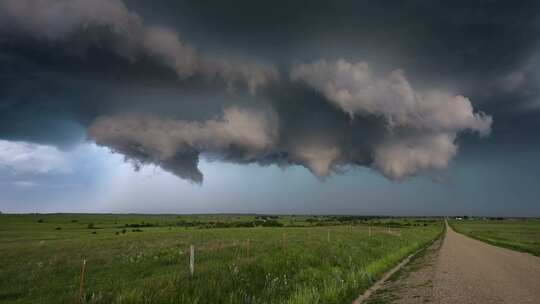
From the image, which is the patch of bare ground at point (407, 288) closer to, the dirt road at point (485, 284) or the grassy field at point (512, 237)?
the dirt road at point (485, 284)

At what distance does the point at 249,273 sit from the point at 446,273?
405 inches

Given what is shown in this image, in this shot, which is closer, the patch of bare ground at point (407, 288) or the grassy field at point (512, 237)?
the patch of bare ground at point (407, 288)

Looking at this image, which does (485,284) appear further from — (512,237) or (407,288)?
(512,237)

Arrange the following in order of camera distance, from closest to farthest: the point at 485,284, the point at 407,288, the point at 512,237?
the point at 407,288, the point at 485,284, the point at 512,237

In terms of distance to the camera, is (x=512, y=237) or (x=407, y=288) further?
(x=512, y=237)

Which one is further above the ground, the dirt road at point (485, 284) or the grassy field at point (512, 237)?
the dirt road at point (485, 284)

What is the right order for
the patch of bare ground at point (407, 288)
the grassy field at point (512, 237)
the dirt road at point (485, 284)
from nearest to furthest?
1. the patch of bare ground at point (407, 288)
2. the dirt road at point (485, 284)
3. the grassy field at point (512, 237)

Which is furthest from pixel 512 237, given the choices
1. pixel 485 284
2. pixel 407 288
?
pixel 407 288

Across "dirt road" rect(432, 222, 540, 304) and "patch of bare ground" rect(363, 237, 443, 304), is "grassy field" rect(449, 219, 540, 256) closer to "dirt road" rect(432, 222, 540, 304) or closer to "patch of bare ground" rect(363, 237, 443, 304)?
"dirt road" rect(432, 222, 540, 304)

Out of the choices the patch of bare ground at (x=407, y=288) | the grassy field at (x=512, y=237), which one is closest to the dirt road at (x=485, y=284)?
the patch of bare ground at (x=407, y=288)

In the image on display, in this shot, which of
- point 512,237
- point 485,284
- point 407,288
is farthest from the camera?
point 512,237

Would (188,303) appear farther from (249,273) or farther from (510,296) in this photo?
(510,296)

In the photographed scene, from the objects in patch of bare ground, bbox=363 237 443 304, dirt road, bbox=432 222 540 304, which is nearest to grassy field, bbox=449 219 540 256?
dirt road, bbox=432 222 540 304

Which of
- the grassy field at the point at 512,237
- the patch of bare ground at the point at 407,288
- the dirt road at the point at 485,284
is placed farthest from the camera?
the grassy field at the point at 512,237
